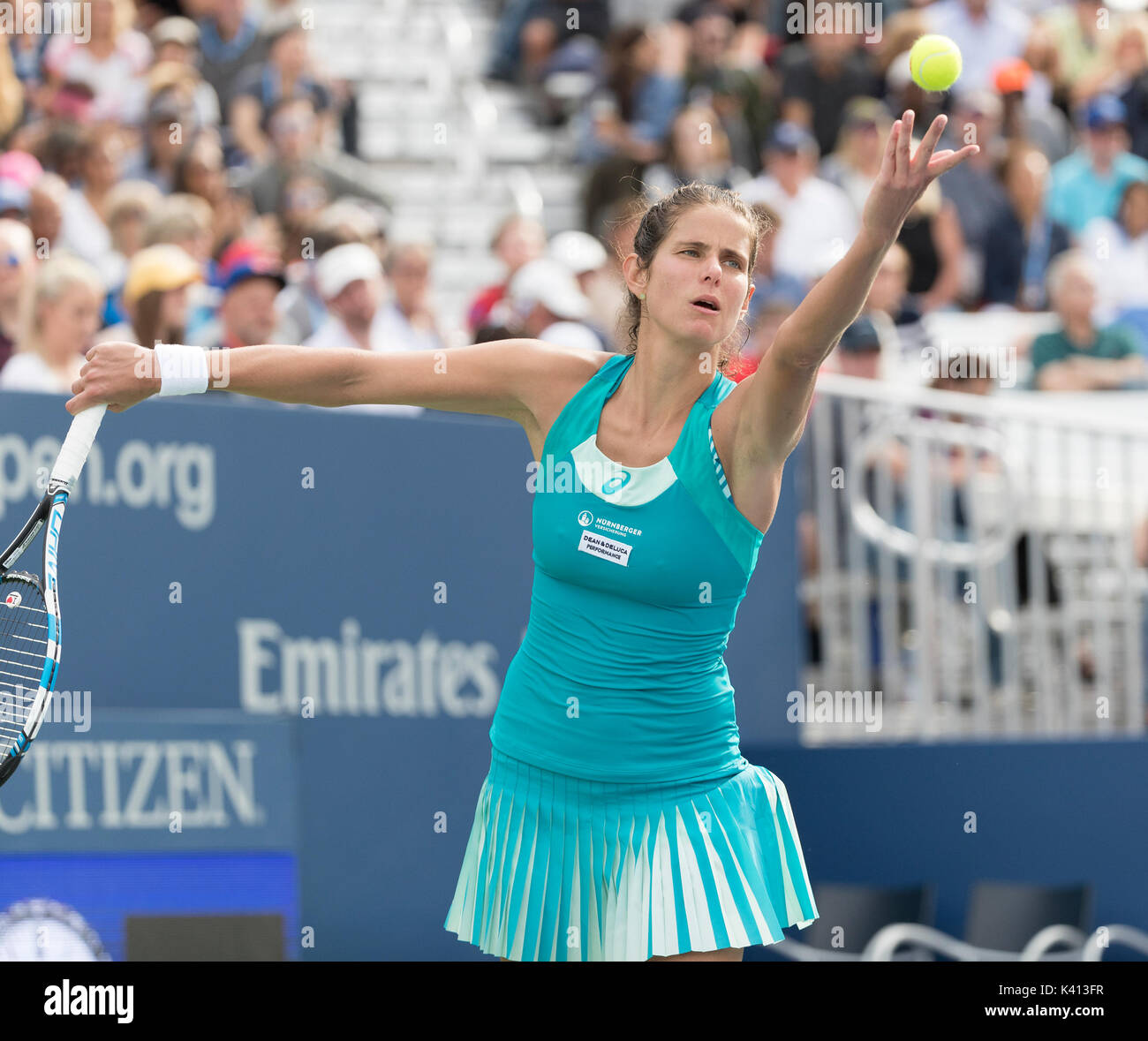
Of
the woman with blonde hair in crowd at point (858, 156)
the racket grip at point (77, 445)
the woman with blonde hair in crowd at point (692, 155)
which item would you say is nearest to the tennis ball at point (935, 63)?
the racket grip at point (77, 445)

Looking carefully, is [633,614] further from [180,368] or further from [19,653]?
[19,653]

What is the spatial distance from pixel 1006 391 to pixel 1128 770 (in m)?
3.38

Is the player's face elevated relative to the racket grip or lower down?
elevated

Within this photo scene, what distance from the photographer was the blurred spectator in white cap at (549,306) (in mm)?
7109

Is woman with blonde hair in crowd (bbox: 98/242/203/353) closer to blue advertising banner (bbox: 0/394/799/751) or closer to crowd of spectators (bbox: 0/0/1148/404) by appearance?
crowd of spectators (bbox: 0/0/1148/404)

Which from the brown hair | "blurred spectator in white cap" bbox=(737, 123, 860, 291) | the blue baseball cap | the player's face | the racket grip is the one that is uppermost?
the blue baseball cap

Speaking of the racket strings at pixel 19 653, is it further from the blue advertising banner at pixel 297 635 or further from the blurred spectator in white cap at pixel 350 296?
the blurred spectator in white cap at pixel 350 296

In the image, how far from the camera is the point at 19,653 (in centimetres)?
417

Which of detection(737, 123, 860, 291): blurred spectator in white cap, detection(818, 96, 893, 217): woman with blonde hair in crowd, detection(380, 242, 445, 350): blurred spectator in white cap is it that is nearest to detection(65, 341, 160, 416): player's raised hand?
detection(380, 242, 445, 350): blurred spectator in white cap

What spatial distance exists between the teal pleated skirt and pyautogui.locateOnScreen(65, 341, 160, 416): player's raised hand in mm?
1026

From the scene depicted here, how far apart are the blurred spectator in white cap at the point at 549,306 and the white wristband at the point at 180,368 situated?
3532mm

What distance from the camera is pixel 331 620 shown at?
18.6ft

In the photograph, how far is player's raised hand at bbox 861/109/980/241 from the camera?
2934mm
